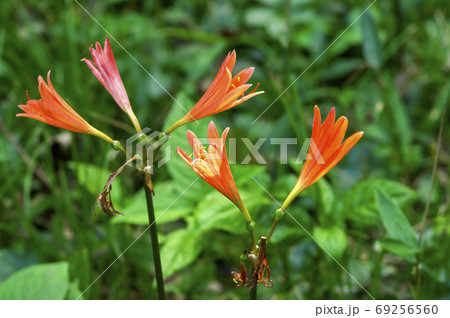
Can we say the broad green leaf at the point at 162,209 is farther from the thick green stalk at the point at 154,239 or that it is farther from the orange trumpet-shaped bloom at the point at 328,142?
the orange trumpet-shaped bloom at the point at 328,142

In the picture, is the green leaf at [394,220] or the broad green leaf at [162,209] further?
the broad green leaf at [162,209]

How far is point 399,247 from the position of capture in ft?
3.62

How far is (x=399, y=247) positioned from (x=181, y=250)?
56cm

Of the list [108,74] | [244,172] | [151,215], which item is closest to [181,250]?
[244,172]

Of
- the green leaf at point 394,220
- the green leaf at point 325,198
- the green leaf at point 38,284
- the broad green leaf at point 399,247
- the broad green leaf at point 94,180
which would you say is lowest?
the green leaf at point 38,284

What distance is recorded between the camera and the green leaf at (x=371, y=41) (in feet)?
6.36

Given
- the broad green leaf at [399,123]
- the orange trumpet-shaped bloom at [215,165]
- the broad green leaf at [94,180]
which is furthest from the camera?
the broad green leaf at [399,123]

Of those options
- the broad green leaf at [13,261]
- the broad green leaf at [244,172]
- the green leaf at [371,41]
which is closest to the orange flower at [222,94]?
the broad green leaf at [244,172]

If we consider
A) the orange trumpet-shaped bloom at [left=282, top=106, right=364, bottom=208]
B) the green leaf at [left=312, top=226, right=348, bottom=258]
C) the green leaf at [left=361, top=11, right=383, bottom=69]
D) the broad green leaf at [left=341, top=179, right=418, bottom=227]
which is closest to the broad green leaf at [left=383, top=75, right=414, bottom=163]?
the green leaf at [left=361, top=11, right=383, bottom=69]

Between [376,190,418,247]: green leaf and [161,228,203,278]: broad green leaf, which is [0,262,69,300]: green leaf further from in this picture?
[376,190,418,247]: green leaf

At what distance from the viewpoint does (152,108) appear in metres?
2.36

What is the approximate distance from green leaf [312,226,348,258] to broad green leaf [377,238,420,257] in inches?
5.6

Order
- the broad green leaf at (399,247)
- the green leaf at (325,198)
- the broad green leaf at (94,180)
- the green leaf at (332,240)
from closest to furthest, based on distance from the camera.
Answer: the broad green leaf at (399,247) < the green leaf at (332,240) < the green leaf at (325,198) < the broad green leaf at (94,180)

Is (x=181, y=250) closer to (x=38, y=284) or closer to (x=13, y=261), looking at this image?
(x=38, y=284)
